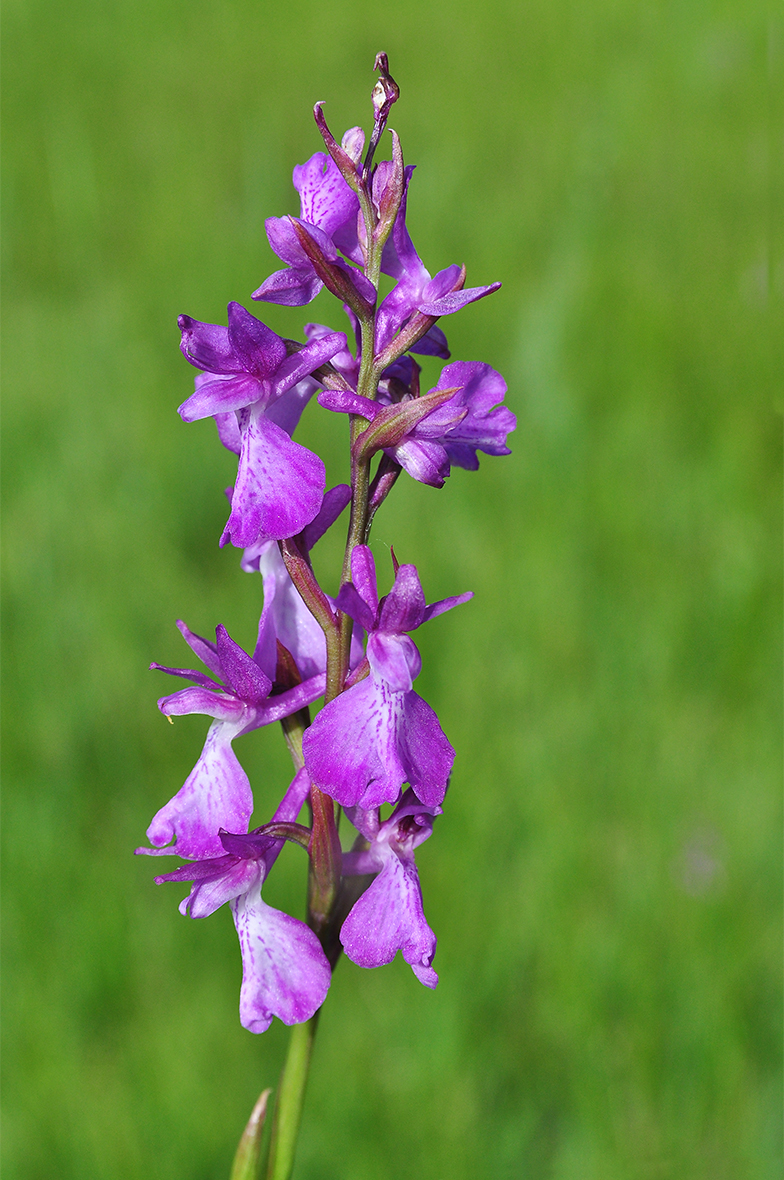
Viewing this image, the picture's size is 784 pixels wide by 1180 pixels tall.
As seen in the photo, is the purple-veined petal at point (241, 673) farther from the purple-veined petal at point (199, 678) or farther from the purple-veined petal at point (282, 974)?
the purple-veined petal at point (282, 974)

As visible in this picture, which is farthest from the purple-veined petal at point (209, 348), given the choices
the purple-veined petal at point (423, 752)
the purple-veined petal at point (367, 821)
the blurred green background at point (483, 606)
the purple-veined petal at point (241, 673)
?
the blurred green background at point (483, 606)

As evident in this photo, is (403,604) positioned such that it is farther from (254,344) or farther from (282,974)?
(282,974)

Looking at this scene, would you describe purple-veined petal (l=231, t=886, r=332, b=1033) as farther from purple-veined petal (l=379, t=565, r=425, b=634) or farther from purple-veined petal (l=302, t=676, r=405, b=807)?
purple-veined petal (l=379, t=565, r=425, b=634)

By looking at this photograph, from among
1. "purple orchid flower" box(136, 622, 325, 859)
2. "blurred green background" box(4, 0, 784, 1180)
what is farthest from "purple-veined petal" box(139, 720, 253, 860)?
"blurred green background" box(4, 0, 784, 1180)

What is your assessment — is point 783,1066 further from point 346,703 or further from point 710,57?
point 710,57

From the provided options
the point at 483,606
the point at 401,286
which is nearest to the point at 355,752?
the point at 401,286

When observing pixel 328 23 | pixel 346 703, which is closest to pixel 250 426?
pixel 346 703

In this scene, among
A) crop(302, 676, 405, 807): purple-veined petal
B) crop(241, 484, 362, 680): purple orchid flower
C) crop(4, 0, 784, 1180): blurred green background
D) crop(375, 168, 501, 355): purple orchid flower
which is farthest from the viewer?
crop(4, 0, 784, 1180): blurred green background
